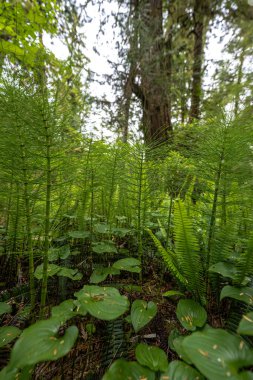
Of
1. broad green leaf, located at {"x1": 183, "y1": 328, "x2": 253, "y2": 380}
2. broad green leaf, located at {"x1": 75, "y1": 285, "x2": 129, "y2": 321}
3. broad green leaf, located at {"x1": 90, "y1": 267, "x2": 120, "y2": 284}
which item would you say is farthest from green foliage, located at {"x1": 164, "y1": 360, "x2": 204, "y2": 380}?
broad green leaf, located at {"x1": 90, "y1": 267, "x2": 120, "y2": 284}

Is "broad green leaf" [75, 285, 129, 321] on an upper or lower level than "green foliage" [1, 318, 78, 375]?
upper

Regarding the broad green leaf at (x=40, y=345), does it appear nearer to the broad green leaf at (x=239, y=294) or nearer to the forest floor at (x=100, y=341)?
the forest floor at (x=100, y=341)

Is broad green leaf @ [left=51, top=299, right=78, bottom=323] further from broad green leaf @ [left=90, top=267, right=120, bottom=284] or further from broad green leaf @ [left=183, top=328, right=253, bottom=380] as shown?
broad green leaf @ [left=183, top=328, right=253, bottom=380]

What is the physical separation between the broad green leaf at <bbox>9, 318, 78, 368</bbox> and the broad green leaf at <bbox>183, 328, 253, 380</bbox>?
1.16 ft

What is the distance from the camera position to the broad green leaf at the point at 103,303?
28.4 inches

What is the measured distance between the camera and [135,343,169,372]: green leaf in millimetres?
732

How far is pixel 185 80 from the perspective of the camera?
3.80 m

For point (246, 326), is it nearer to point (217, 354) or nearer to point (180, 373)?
point (217, 354)

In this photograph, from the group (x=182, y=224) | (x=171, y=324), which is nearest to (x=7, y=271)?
(x=171, y=324)

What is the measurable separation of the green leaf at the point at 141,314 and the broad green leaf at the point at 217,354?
0.26m

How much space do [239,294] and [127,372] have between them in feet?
1.73

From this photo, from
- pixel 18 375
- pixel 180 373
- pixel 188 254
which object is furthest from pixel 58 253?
pixel 180 373

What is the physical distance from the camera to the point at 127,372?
2.30ft


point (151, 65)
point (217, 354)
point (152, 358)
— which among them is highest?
point (151, 65)
